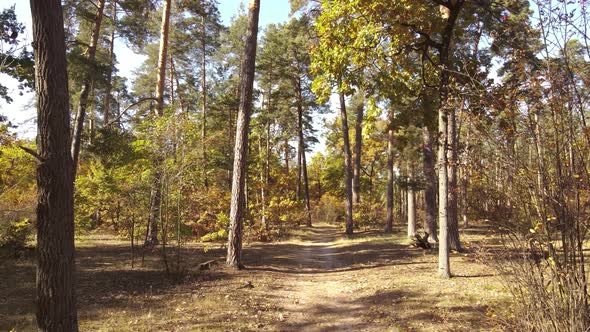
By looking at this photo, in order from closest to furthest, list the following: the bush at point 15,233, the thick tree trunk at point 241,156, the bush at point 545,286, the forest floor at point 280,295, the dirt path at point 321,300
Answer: the bush at point 545,286, the forest floor at point 280,295, the dirt path at point 321,300, the thick tree trunk at point 241,156, the bush at point 15,233

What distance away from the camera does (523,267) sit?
12.3ft

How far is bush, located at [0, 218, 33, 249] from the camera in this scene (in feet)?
34.8

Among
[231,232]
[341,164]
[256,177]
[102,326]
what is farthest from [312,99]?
[102,326]

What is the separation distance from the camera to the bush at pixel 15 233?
1062 cm

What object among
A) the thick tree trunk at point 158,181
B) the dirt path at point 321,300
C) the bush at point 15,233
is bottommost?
the dirt path at point 321,300

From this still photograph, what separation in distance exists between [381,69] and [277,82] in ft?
64.7

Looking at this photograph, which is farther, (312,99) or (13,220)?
(312,99)

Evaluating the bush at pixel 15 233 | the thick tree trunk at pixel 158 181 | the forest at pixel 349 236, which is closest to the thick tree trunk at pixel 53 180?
the forest at pixel 349 236

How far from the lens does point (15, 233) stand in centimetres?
1132

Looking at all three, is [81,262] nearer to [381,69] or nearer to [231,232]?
[231,232]

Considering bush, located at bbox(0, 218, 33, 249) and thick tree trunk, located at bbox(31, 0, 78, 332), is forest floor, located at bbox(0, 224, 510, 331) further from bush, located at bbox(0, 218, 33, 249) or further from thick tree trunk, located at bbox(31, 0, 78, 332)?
thick tree trunk, located at bbox(31, 0, 78, 332)

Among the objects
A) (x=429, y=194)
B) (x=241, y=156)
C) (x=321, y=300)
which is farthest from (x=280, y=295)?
Result: (x=429, y=194)

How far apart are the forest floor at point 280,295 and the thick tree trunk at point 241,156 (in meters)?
0.66

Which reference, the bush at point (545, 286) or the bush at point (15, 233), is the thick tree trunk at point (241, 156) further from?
the bush at point (545, 286)
